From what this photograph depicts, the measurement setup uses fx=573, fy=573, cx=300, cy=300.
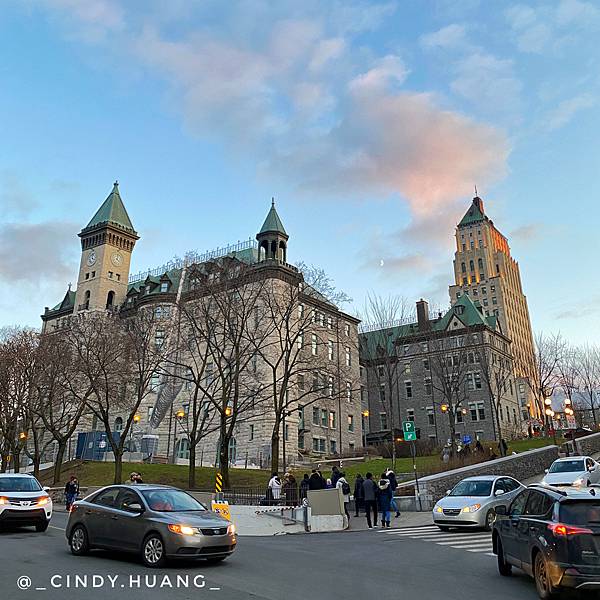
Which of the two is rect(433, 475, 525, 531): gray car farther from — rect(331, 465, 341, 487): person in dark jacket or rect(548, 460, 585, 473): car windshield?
rect(548, 460, 585, 473): car windshield

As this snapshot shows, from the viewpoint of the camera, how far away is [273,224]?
6731cm

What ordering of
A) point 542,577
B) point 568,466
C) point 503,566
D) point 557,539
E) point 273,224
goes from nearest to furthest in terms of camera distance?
point 557,539
point 542,577
point 503,566
point 568,466
point 273,224

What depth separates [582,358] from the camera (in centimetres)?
7950

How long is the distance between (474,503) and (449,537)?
1.72 meters

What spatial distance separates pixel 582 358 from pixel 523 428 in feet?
50.1

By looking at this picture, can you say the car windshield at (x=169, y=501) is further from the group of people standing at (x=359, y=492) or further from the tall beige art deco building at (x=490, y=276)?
the tall beige art deco building at (x=490, y=276)

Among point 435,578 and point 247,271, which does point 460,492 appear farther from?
point 247,271

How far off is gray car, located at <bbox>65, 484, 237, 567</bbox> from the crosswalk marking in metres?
6.78

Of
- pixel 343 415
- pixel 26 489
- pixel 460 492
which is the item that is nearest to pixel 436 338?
pixel 343 415

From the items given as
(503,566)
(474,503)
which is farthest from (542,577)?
(474,503)

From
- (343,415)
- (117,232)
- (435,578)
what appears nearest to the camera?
(435,578)

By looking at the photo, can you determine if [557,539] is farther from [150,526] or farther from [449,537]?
[449,537]

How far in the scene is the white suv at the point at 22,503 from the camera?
651 inches

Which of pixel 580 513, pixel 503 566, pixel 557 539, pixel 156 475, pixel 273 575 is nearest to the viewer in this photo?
pixel 557 539
